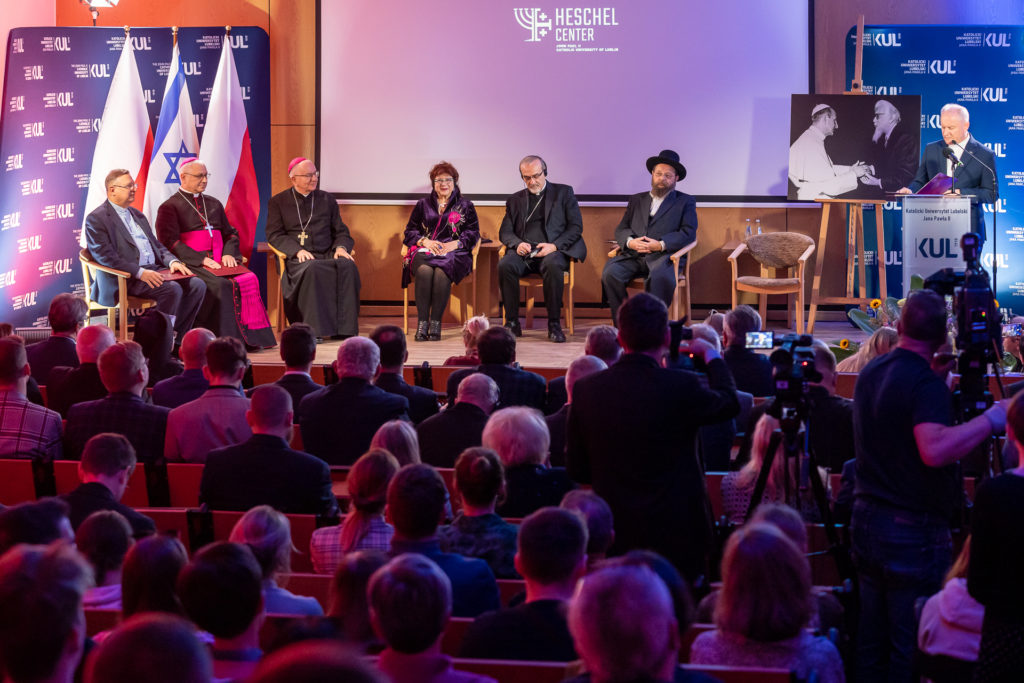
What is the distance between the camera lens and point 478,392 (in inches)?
156

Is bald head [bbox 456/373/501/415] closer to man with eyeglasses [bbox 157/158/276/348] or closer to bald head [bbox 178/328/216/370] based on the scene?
bald head [bbox 178/328/216/370]

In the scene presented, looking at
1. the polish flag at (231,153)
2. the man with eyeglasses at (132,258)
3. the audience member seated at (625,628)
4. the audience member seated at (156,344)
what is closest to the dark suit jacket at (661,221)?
the polish flag at (231,153)

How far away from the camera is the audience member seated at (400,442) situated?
333 cm

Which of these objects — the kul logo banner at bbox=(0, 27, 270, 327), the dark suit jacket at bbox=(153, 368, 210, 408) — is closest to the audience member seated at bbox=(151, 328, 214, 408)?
the dark suit jacket at bbox=(153, 368, 210, 408)

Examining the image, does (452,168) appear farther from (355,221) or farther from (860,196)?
(860,196)

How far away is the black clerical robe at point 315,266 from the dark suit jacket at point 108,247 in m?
0.91

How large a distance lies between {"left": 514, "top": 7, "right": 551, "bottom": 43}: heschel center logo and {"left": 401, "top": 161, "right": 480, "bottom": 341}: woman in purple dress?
1303 mm

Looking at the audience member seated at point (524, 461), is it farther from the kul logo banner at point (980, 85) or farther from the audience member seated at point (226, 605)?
the kul logo banner at point (980, 85)

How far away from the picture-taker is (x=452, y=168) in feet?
27.8

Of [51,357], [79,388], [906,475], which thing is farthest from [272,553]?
A: [51,357]

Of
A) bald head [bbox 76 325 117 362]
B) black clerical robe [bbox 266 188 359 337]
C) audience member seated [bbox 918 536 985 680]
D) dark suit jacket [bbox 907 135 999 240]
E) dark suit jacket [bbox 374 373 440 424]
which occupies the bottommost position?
audience member seated [bbox 918 536 985 680]

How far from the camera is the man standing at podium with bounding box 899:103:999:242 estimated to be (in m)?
7.93

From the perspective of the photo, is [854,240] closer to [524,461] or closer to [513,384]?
[513,384]

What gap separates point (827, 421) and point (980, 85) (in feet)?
19.0
